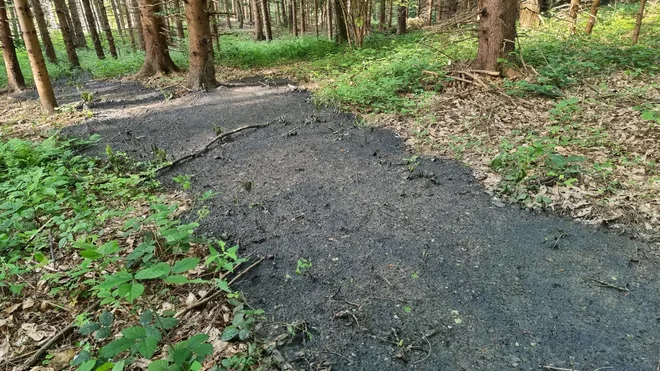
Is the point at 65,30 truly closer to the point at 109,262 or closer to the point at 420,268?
the point at 109,262

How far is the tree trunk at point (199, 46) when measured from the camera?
870 cm

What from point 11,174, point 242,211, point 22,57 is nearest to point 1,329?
point 242,211

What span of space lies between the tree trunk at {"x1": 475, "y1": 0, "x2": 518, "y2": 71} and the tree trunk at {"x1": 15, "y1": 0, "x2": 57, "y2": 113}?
890 centimetres

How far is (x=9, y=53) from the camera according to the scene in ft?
32.8

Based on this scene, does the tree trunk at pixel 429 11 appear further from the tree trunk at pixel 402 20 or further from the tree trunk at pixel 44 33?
the tree trunk at pixel 44 33

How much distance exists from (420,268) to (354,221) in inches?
38.4

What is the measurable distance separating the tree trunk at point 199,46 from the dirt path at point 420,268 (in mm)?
4739

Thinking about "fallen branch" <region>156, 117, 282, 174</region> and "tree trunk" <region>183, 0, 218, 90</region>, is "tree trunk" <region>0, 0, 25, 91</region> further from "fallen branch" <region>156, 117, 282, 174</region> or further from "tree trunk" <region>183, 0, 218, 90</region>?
"fallen branch" <region>156, 117, 282, 174</region>

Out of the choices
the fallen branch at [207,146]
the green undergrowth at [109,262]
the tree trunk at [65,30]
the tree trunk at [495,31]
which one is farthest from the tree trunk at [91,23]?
the tree trunk at [495,31]

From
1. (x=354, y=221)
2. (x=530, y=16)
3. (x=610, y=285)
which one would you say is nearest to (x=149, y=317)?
(x=354, y=221)

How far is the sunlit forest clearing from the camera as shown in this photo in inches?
96.6

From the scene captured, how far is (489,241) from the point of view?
11.6 ft

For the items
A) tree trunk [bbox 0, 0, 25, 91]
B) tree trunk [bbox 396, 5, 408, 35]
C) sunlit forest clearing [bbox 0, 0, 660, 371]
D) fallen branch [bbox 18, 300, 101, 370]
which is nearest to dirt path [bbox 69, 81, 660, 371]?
sunlit forest clearing [bbox 0, 0, 660, 371]

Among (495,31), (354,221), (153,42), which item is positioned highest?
(153,42)
